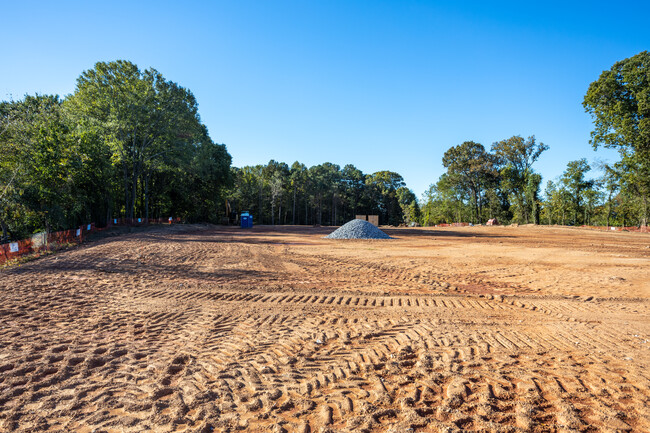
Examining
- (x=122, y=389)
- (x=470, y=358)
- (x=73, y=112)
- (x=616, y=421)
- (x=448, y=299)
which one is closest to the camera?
(x=616, y=421)

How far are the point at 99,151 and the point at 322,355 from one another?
1107 inches

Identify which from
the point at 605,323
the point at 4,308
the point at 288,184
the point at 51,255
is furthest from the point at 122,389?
the point at 288,184

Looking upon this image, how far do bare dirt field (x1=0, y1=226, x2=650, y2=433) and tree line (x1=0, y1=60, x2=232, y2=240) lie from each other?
11361 millimetres

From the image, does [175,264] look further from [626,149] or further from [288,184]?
[288,184]

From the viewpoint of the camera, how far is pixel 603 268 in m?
11.1

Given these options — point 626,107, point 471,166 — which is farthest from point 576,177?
point 626,107

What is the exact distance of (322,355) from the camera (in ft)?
14.2

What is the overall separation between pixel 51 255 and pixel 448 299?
16.0m

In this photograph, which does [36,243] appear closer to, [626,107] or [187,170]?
[187,170]

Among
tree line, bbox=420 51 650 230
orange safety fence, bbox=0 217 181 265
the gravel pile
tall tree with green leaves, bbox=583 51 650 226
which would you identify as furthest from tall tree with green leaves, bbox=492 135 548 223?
orange safety fence, bbox=0 217 181 265

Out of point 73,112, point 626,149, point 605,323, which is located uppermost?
point 73,112

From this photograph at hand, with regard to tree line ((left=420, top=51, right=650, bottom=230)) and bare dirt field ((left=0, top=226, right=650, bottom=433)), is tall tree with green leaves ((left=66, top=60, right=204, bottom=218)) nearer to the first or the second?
bare dirt field ((left=0, top=226, right=650, bottom=433))

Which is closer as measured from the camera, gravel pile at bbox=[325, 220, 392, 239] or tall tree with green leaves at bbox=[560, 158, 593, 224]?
gravel pile at bbox=[325, 220, 392, 239]

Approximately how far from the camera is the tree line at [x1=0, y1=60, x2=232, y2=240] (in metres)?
17.2
